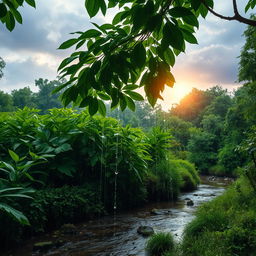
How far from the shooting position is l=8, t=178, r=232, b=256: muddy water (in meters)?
3.50

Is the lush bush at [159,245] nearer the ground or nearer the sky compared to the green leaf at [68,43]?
nearer the ground

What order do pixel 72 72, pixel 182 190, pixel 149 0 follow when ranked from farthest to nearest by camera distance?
pixel 182 190 < pixel 72 72 < pixel 149 0

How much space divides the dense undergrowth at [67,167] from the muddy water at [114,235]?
0.29 meters

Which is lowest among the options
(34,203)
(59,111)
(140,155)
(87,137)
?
(34,203)

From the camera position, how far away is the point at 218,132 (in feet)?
82.2

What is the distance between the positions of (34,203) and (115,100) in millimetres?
3168

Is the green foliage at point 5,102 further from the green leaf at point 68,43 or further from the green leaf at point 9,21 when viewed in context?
the green leaf at point 68,43

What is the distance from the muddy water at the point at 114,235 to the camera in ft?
11.5

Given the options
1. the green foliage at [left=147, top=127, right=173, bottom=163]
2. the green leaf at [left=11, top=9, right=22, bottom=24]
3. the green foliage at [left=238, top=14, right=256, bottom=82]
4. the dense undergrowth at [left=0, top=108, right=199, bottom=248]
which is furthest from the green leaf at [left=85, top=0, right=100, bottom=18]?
the green foliage at [left=238, top=14, right=256, bottom=82]

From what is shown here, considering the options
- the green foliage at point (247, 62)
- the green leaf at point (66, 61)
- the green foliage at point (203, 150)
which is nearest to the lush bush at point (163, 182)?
the green leaf at point (66, 61)

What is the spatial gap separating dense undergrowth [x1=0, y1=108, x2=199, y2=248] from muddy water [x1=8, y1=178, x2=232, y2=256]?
0.29 metres

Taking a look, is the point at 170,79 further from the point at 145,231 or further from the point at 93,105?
the point at 145,231

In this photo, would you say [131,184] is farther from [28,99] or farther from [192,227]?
[28,99]

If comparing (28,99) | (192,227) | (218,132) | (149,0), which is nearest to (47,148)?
(192,227)
